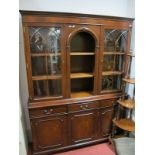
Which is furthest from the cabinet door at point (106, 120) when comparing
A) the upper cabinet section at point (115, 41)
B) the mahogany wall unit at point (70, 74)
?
the upper cabinet section at point (115, 41)

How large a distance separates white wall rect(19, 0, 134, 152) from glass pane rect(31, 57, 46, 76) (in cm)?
38

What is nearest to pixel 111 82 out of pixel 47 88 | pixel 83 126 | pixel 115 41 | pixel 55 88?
pixel 115 41

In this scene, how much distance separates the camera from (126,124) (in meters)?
2.35

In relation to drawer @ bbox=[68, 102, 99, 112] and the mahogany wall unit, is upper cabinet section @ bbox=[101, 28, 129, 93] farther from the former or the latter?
drawer @ bbox=[68, 102, 99, 112]

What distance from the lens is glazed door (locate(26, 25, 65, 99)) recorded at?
190 centimetres

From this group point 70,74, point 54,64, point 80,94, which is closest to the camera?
point 54,64

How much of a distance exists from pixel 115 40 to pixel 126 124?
4.40ft

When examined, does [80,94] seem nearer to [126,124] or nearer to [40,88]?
[40,88]

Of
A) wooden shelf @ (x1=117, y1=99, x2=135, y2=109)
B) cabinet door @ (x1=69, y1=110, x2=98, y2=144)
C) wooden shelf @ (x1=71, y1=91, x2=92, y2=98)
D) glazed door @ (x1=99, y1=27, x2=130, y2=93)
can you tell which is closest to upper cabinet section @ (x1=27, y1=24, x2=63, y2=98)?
wooden shelf @ (x1=71, y1=91, x2=92, y2=98)

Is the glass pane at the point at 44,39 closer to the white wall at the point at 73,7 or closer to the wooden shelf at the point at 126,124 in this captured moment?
the white wall at the point at 73,7
